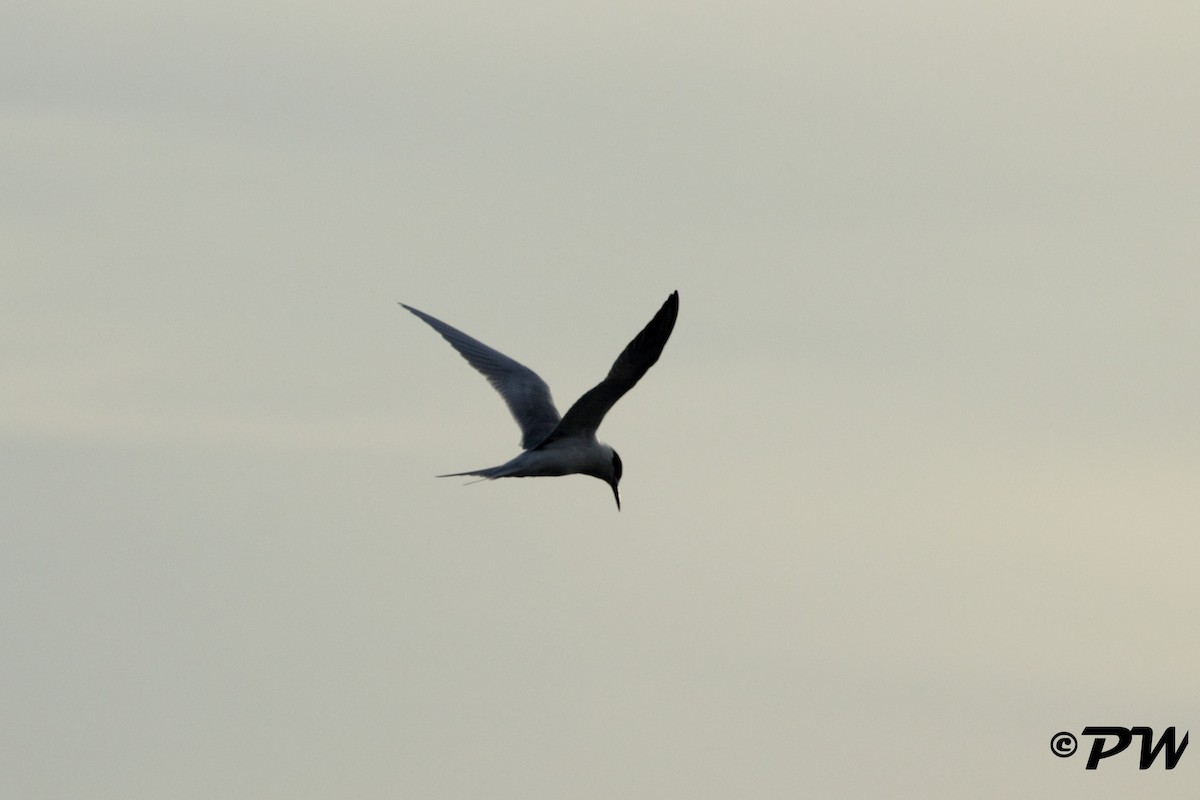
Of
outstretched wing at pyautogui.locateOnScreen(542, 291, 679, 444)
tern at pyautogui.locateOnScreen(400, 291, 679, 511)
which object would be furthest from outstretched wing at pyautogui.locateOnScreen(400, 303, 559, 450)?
outstretched wing at pyautogui.locateOnScreen(542, 291, 679, 444)

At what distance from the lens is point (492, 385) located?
34.8 m

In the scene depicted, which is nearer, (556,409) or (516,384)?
(556,409)

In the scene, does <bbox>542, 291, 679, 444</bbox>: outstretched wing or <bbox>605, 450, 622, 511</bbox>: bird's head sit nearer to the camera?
<bbox>542, 291, 679, 444</bbox>: outstretched wing

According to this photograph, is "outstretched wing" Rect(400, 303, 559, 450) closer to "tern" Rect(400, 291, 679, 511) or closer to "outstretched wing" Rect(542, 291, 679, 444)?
"tern" Rect(400, 291, 679, 511)

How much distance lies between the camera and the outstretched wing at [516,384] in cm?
3334

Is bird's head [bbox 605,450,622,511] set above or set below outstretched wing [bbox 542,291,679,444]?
below

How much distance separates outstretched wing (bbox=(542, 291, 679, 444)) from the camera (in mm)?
27516

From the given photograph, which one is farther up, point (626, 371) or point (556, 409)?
point (626, 371)

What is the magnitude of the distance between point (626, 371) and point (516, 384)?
668 cm

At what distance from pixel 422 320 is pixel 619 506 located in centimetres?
540

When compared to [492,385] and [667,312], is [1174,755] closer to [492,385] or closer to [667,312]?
[667,312]

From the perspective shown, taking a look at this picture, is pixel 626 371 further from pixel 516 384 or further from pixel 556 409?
pixel 516 384

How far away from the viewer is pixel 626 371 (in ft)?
92.6

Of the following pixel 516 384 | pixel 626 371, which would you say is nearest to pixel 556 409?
pixel 516 384
